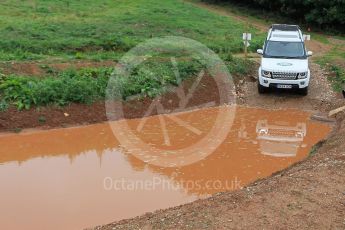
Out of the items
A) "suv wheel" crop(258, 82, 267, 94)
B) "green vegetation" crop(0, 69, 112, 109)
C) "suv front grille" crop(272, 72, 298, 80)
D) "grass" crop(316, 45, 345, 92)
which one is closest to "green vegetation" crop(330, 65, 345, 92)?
"grass" crop(316, 45, 345, 92)

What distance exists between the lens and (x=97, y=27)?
83.6ft

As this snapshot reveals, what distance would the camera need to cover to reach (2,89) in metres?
15.8

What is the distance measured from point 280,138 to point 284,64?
12.2 feet

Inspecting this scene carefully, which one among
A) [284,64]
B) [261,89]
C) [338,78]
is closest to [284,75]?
[284,64]

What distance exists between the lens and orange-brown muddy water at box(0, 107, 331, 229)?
33.8 ft

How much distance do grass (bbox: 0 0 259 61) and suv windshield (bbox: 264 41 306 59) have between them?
5.46 metres

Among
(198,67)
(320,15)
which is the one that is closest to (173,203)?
(198,67)

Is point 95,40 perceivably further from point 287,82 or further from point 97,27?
point 287,82

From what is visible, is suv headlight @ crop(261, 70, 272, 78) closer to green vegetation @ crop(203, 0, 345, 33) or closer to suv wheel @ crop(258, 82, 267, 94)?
suv wheel @ crop(258, 82, 267, 94)

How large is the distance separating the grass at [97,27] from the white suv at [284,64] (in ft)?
18.0

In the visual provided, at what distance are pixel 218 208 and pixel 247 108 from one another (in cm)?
921

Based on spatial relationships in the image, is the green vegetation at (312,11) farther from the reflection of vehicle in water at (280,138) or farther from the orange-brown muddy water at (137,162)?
the reflection of vehicle in water at (280,138)

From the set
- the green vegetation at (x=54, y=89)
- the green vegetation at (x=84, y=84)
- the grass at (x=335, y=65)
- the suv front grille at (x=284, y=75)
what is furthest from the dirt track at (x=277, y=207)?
the grass at (x=335, y=65)

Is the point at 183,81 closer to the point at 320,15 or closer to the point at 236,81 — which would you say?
the point at 236,81
